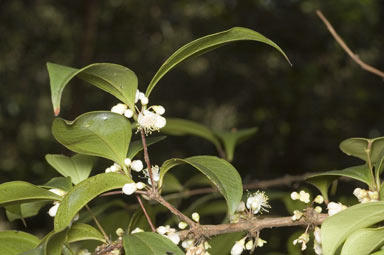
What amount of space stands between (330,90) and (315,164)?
23.5 inches

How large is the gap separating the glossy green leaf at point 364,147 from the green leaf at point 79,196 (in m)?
0.38

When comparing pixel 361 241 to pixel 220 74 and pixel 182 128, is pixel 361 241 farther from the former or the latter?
A: pixel 220 74

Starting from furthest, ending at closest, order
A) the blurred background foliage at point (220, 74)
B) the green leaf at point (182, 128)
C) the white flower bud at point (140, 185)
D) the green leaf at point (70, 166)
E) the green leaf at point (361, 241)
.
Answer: the blurred background foliage at point (220, 74) < the green leaf at point (182, 128) < the green leaf at point (70, 166) < the white flower bud at point (140, 185) < the green leaf at point (361, 241)

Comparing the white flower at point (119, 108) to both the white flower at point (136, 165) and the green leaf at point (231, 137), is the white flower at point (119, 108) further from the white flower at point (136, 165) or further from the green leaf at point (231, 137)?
the green leaf at point (231, 137)

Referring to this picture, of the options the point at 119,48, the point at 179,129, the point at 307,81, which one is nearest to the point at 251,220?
the point at 179,129

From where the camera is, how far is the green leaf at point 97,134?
0.74 metres

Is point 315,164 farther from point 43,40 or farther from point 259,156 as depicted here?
point 43,40

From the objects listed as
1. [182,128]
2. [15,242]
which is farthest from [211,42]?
[182,128]

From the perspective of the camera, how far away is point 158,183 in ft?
2.59

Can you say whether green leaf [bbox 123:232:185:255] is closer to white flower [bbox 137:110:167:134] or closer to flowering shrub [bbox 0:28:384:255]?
flowering shrub [bbox 0:28:384:255]

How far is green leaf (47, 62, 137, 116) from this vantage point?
0.67 metres

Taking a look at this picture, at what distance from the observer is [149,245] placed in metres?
0.68

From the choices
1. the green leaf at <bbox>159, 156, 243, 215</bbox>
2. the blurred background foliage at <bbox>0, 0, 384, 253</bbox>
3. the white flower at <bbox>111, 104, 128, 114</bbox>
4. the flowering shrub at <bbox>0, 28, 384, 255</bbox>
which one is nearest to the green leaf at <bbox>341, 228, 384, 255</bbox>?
the flowering shrub at <bbox>0, 28, 384, 255</bbox>

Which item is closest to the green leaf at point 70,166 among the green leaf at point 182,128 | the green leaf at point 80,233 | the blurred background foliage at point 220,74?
the green leaf at point 80,233
